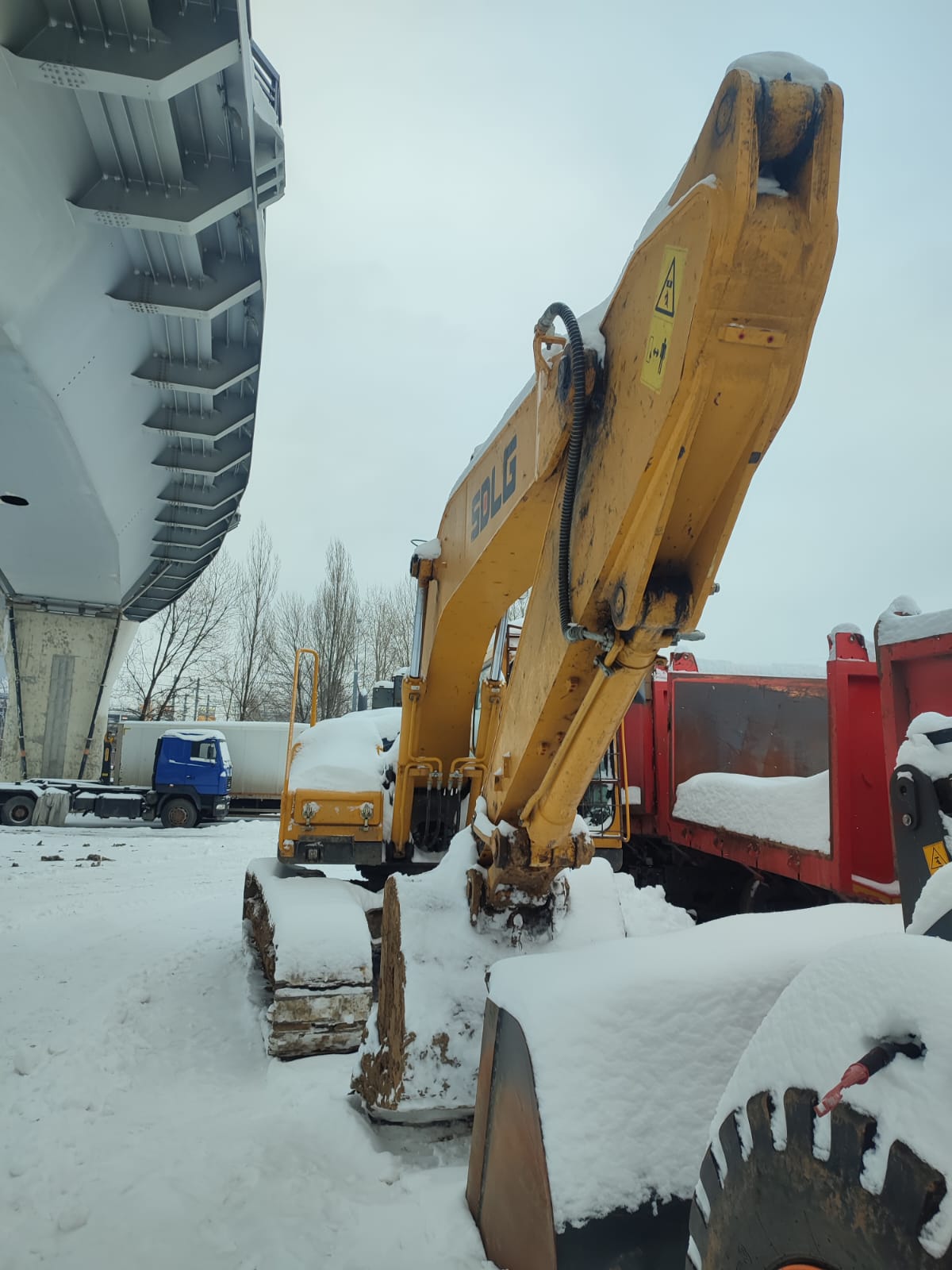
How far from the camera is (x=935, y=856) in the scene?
73.5 inches

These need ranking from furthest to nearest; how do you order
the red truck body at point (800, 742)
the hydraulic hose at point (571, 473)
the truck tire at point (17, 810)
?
the truck tire at point (17, 810) < the hydraulic hose at point (571, 473) < the red truck body at point (800, 742)

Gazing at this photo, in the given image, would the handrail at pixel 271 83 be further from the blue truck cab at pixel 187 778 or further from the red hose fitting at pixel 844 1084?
the blue truck cab at pixel 187 778

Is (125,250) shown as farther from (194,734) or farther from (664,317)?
(194,734)

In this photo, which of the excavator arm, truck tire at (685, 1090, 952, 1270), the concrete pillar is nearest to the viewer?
truck tire at (685, 1090, 952, 1270)

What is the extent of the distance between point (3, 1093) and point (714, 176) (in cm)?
498

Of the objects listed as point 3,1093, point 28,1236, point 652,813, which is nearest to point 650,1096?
point 28,1236

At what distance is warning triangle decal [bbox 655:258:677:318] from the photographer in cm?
221

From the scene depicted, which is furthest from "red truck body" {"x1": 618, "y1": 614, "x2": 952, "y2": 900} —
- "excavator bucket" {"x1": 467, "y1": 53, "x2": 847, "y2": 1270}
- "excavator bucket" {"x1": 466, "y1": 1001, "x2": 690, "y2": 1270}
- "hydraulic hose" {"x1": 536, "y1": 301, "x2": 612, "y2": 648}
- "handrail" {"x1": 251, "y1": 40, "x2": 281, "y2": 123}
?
"handrail" {"x1": 251, "y1": 40, "x2": 281, "y2": 123}

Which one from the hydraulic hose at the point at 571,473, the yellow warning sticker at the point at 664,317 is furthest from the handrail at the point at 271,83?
the yellow warning sticker at the point at 664,317

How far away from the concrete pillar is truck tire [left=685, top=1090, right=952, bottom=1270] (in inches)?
761

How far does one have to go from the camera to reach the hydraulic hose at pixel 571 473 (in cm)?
266

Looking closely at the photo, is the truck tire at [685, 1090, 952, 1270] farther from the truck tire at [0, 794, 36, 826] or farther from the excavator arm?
the truck tire at [0, 794, 36, 826]

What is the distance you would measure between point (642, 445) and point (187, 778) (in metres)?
18.0

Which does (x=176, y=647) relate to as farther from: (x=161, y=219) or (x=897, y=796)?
(x=897, y=796)
